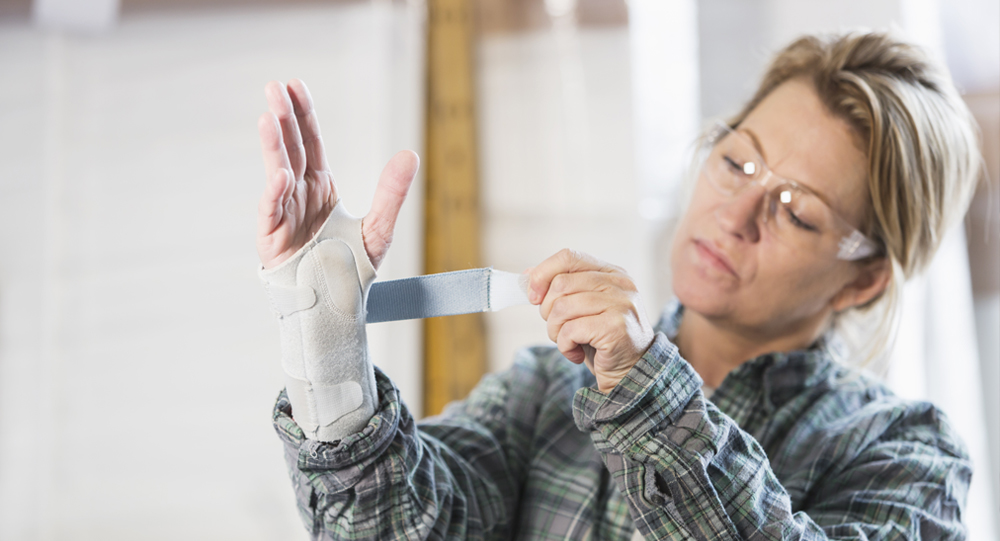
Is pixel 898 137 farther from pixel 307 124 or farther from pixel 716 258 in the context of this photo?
pixel 307 124

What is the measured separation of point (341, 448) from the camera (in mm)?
683

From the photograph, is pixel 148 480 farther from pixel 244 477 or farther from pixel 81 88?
pixel 81 88

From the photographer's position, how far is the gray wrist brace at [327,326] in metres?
0.65

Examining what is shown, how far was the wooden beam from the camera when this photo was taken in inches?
65.6

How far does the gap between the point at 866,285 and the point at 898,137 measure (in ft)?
0.74

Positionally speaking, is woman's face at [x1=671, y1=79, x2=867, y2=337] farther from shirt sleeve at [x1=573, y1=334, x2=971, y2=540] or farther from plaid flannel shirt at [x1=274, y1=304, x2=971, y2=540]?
shirt sleeve at [x1=573, y1=334, x2=971, y2=540]

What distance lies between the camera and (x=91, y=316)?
1.44 m

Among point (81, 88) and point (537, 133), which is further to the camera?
point (537, 133)

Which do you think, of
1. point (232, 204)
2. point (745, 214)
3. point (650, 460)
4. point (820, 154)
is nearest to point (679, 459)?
point (650, 460)

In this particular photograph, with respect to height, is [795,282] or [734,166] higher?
[734,166]

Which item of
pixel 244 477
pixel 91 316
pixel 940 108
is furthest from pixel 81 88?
pixel 940 108

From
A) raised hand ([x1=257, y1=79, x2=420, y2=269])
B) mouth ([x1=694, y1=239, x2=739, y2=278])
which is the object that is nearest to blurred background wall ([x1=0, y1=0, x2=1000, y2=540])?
mouth ([x1=694, y1=239, x2=739, y2=278])

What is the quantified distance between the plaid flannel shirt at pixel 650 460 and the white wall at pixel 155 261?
23.5 inches

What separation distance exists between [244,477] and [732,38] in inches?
56.2
